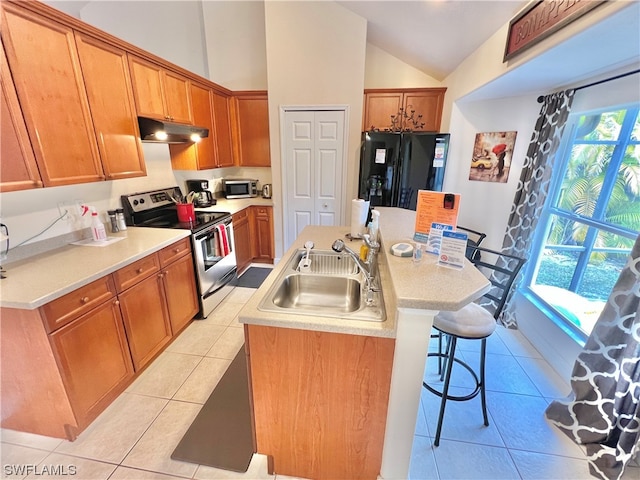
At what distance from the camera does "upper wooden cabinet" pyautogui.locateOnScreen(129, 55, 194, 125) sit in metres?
2.24

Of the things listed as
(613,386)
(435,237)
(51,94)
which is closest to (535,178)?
(613,386)

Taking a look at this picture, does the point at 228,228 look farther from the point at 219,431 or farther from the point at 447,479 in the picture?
the point at 447,479

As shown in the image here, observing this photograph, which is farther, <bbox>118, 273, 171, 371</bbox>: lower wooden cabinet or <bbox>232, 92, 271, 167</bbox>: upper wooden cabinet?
<bbox>232, 92, 271, 167</bbox>: upper wooden cabinet

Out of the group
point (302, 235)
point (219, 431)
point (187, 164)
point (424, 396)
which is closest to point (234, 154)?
point (187, 164)

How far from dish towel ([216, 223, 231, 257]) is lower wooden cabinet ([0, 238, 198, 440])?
0.88m

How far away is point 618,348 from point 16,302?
3.01 m

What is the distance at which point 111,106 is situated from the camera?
202 cm

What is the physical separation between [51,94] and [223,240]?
168 centimetres

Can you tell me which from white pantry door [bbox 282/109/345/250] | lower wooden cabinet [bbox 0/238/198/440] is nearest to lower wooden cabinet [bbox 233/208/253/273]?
white pantry door [bbox 282/109/345/250]

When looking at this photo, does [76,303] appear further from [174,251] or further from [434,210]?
[434,210]

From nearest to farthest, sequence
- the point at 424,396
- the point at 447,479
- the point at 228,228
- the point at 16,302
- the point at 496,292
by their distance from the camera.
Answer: the point at 16,302 < the point at 447,479 < the point at 424,396 < the point at 496,292 < the point at 228,228

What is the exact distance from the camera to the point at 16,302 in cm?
126

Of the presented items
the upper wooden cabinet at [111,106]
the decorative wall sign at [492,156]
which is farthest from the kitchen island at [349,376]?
the decorative wall sign at [492,156]

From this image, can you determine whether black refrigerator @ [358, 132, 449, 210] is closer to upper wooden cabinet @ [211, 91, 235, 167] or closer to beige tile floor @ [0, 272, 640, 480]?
upper wooden cabinet @ [211, 91, 235, 167]
